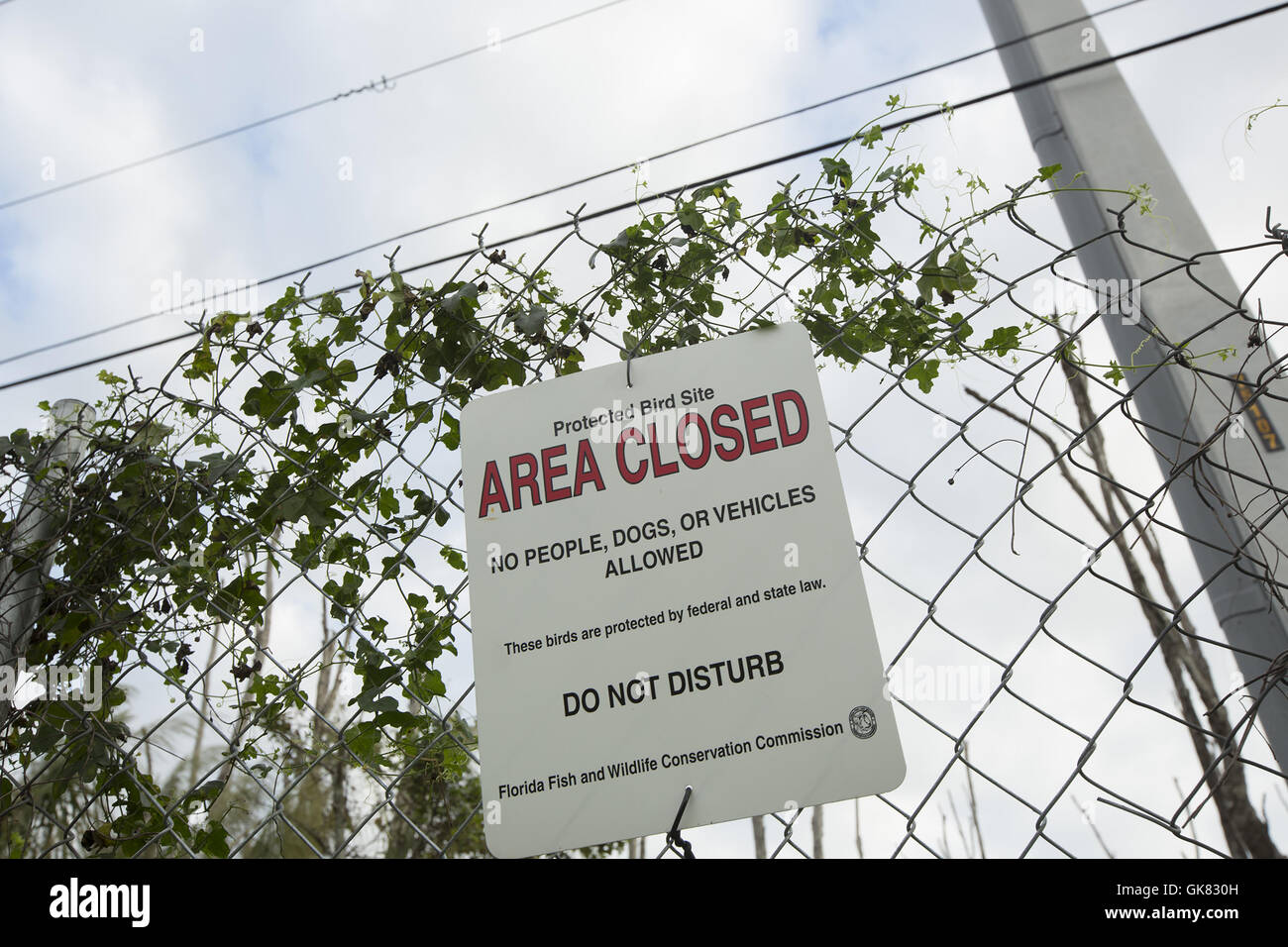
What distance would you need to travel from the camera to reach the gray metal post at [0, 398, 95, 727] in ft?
5.18

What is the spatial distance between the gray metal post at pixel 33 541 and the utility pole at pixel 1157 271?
2.16 metres

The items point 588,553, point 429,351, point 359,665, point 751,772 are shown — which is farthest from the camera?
point 429,351

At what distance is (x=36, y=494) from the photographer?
1.67m

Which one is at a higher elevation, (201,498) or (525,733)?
(201,498)

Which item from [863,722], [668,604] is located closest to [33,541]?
[668,604]

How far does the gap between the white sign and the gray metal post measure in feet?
3.40

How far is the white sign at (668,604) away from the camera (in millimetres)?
949

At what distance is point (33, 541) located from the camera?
5.41ft

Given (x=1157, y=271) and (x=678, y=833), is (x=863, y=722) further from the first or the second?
(x=1157, y=271)

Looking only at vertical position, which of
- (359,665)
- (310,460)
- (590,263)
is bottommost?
(359,665)
